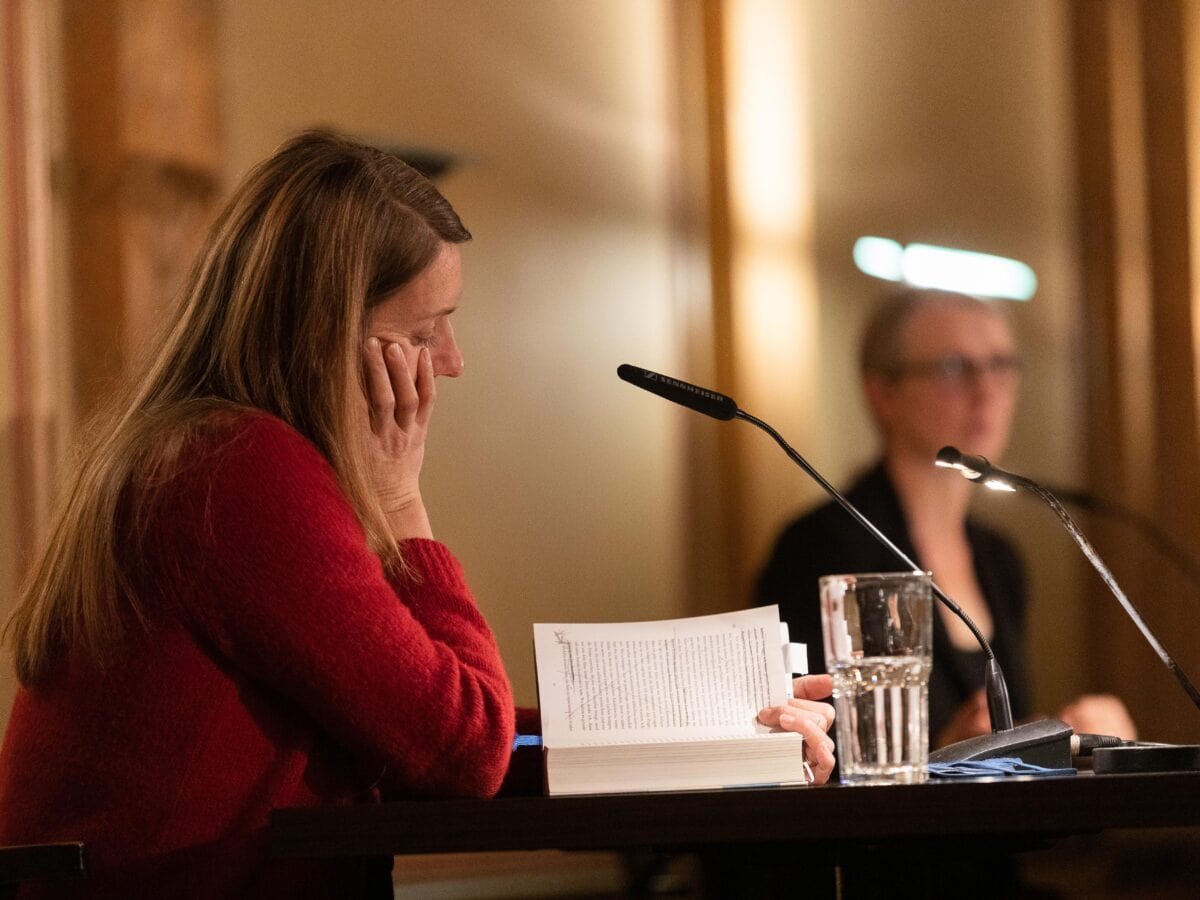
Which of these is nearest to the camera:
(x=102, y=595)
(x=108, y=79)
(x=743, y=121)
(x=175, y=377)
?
(x=102, y=595)

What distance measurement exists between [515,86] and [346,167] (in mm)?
1531

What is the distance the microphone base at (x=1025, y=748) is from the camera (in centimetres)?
116

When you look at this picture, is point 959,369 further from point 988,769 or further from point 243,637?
point 243,637

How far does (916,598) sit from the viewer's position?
94cm

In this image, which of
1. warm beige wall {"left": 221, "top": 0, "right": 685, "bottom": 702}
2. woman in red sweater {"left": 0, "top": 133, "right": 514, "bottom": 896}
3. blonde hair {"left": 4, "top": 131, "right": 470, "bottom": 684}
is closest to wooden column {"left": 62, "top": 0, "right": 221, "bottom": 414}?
warm beige wall {"left": 221, "top": 0, "right": 685, "bottom": 702}

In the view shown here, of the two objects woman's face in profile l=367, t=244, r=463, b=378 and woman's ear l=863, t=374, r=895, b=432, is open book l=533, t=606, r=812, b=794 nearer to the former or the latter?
woman's face in profile l=367, t=244, r=463, b=378

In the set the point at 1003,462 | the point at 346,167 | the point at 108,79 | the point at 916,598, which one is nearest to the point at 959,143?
the point at 1003,462

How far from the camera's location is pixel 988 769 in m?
1.10

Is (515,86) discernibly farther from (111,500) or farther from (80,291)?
(111,500)

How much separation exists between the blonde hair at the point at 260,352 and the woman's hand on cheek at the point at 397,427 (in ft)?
0.08

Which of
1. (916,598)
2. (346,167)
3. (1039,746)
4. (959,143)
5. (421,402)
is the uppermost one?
(959,143)

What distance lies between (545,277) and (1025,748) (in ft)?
5.67

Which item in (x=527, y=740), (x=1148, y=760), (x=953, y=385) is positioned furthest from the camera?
(x=953, y=385)

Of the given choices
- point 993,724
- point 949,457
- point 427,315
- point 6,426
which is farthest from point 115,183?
point 993,724
